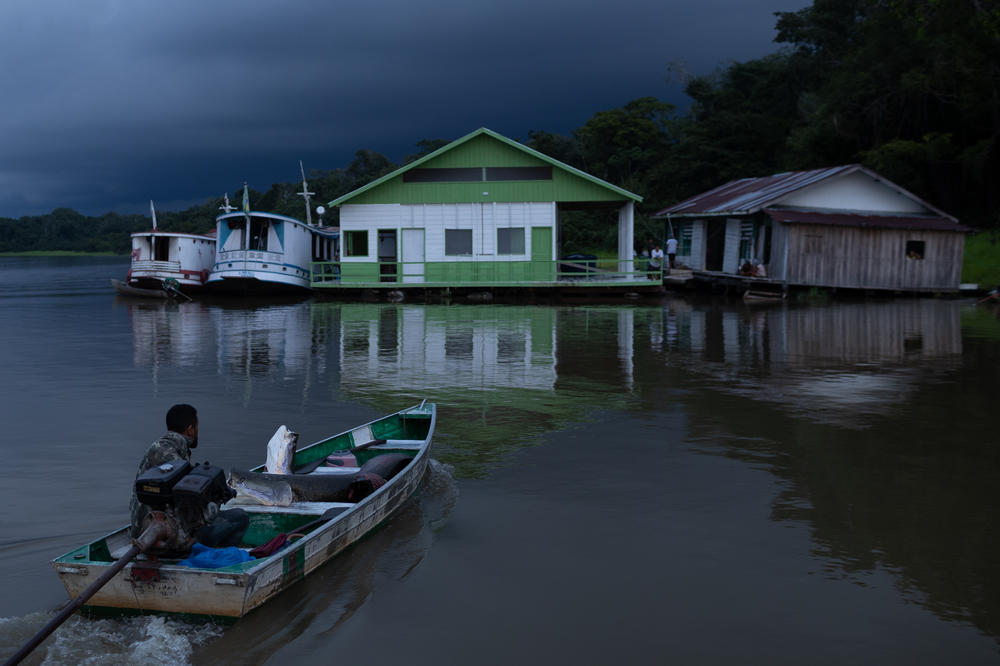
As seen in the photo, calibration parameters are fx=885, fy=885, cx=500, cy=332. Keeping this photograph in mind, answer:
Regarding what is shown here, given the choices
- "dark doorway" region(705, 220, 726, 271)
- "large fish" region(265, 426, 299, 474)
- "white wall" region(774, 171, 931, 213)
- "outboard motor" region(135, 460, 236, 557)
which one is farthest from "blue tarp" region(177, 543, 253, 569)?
"dark doorway" region(705, 220, 726, 271)

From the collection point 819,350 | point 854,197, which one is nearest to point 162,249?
point 854,197

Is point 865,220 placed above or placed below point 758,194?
below

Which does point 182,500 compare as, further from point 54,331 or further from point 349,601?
point 54,331

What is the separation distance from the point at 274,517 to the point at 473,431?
448 centimetres

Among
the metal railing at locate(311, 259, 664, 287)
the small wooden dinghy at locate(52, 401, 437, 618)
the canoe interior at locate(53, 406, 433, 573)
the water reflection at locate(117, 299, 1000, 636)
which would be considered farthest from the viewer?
the metal railing at locate(311, 259, 664, 287)

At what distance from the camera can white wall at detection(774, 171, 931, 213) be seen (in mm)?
34094

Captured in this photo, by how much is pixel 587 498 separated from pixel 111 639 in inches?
174

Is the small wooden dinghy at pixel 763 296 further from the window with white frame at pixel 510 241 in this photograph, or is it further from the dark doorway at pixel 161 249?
the dark doorway at pixel 161 249

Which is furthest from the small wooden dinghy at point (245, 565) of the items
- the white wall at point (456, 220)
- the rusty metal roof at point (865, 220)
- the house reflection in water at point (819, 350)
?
the rusty metal roof at point (865, 220)

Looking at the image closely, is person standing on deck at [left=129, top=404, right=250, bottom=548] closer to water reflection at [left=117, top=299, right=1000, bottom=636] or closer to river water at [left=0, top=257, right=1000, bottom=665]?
river water at [left=0, top=257, right=1000, bottom=665]

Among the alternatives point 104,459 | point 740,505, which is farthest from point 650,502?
point 104,459

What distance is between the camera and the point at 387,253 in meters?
35.8

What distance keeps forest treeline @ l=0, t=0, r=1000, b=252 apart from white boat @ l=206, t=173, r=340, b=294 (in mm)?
24970

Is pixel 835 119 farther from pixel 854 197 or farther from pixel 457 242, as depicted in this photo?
pixel 457 242
